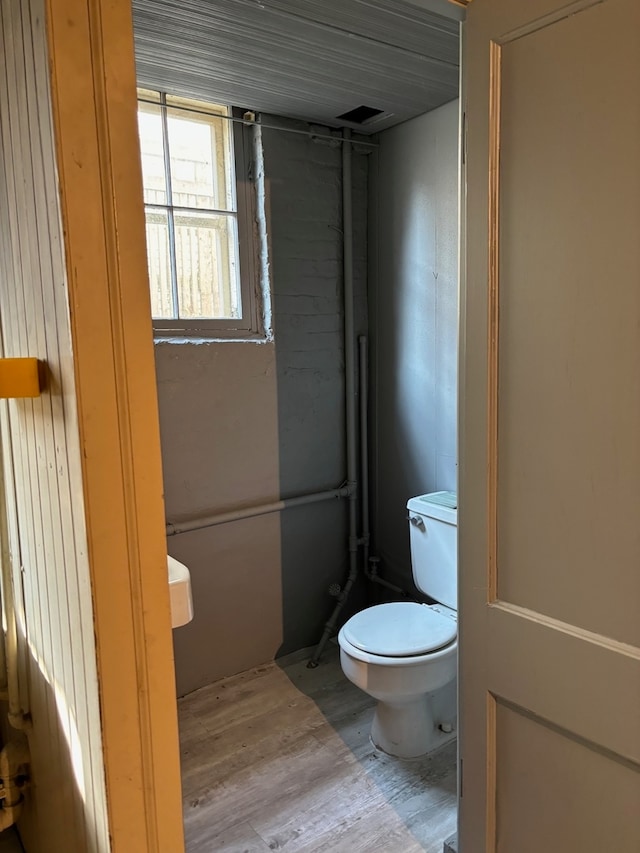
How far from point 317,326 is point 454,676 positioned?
4.71 ft

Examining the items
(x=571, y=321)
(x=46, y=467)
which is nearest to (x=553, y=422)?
(x=571, y=321)

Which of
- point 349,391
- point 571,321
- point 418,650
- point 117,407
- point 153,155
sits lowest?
point 418,650

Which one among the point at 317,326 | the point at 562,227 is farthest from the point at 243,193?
the point at 562,227

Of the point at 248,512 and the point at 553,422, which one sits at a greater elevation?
the point at 553,422

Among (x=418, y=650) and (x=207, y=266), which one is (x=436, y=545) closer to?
(x=418, y=650)

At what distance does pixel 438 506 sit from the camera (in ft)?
7.23

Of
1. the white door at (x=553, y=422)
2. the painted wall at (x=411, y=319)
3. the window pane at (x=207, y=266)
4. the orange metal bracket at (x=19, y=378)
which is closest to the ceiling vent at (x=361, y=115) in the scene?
the painted wall at (x=411, y=319)

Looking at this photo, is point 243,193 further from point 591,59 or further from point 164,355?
point 591,59

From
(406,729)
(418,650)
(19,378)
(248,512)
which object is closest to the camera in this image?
(19,378)

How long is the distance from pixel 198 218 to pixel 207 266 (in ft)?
0.58

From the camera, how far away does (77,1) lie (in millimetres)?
804

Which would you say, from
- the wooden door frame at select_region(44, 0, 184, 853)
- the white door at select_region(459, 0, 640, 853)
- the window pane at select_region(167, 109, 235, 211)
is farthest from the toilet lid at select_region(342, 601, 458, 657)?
the window pane at select_region(167, 109, 235, 211)

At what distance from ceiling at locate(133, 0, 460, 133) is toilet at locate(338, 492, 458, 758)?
4.73ft

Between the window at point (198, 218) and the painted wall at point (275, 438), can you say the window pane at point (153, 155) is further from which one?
the painted wall at point (275, 438)
